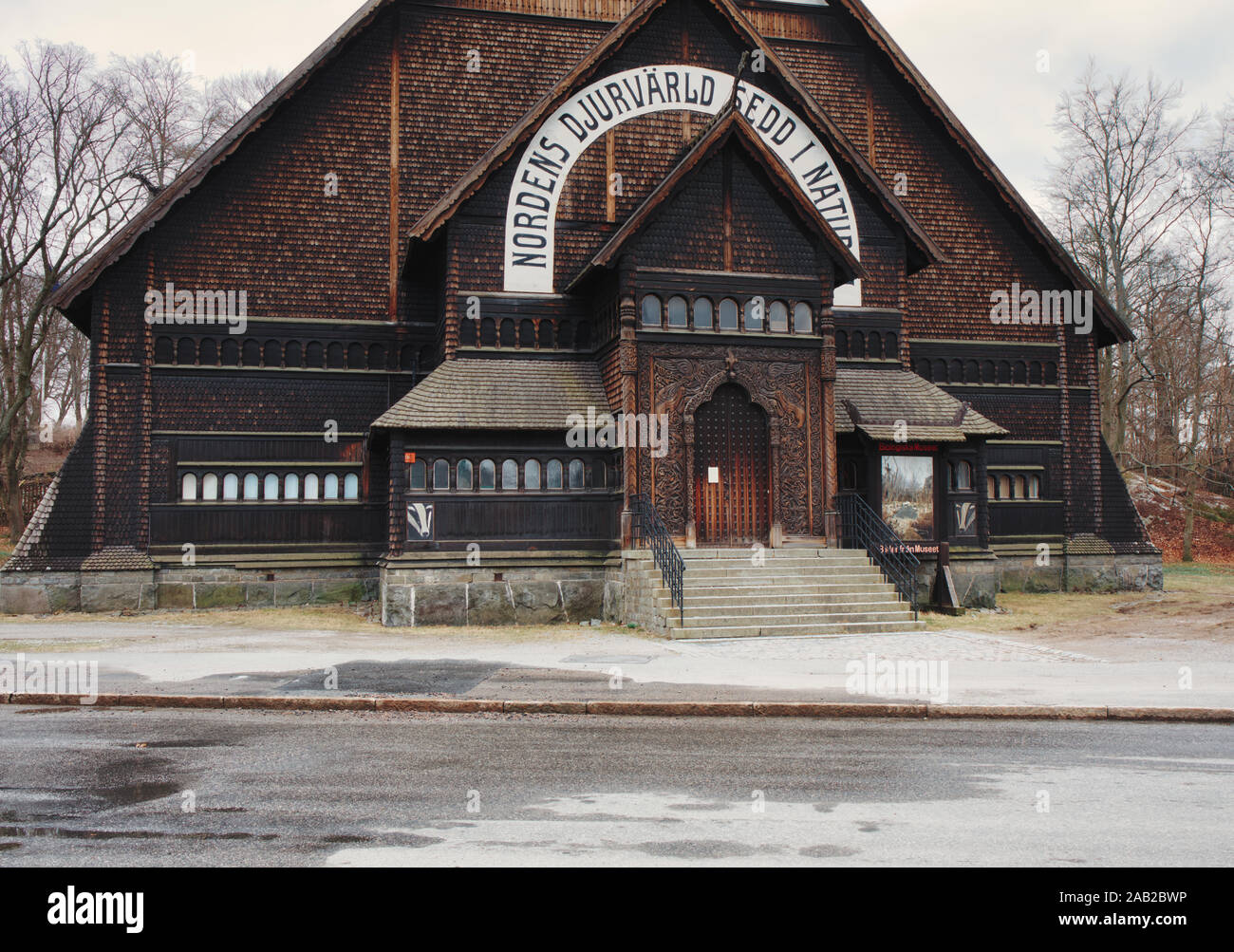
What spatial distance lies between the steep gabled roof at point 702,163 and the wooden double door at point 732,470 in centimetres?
352

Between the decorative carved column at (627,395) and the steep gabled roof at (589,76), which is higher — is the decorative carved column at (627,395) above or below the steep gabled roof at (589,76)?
below

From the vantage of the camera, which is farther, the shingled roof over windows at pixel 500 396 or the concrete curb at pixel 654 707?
the shingled roof over windows at pixel 500 396

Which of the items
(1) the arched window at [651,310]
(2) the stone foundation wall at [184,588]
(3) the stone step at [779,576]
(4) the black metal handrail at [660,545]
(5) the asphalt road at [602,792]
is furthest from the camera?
(2) the stone foundation wall at [184,588]

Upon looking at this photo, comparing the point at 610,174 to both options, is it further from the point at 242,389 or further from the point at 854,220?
the point at 242,389

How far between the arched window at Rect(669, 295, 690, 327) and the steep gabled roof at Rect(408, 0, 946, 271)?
4930mm

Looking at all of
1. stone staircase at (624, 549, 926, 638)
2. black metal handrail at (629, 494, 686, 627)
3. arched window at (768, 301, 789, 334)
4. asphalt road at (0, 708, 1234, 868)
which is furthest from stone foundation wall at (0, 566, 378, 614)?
asphalt road at (0, 708, 1234, 868)

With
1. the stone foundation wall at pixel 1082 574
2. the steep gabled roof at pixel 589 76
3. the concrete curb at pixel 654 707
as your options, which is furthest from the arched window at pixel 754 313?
the concrete curb at pixel 654 707

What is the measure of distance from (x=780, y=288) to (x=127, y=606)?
15.5 meters

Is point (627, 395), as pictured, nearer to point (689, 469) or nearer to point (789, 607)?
point (689, 469)

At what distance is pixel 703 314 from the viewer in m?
20.6

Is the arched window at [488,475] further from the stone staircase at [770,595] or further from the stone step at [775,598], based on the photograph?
the stone step at [775,598]

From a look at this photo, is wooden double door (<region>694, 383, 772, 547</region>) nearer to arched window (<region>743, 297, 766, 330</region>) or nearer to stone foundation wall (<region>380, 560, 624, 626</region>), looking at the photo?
arched window (<region>743, 297, 766, 330</region>)

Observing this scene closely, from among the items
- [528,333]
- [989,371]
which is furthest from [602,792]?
[989,371]

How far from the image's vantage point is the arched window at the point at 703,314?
67.4ft
